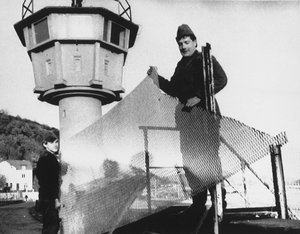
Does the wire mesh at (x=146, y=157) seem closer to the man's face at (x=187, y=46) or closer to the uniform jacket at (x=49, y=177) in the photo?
the uniform jacket at (x=49, y=177)

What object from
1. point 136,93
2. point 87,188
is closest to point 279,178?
point 136,93

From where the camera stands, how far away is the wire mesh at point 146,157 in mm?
2607

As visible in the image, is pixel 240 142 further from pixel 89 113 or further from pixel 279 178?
pixel 89 113

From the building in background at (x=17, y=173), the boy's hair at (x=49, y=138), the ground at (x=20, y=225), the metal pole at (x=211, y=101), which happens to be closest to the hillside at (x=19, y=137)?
the building in background at (x=17, y=173)

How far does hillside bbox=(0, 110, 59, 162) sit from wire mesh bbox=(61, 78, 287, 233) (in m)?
47.7

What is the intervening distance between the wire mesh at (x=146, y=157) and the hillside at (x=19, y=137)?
47666 millimetres

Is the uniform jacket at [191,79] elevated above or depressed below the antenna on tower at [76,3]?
below

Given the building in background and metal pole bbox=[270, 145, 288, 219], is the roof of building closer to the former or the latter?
the building in background

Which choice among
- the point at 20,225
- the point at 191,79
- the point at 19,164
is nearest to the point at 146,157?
the point at 191,79

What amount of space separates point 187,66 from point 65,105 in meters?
15.2

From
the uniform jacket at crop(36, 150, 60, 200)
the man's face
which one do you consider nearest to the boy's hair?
the uniform jacket at crop(36, 150, 60, 200)

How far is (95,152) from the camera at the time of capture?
4484 mm

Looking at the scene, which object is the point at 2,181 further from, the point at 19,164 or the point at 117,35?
the point at 117,35

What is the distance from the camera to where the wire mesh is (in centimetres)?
261
